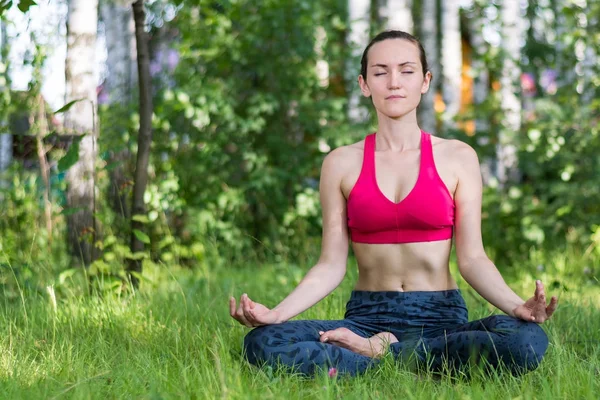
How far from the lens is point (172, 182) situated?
7.09 meters

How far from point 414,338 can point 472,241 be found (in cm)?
44

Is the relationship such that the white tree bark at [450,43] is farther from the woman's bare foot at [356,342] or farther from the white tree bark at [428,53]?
the woman's bare foot at [356,342]

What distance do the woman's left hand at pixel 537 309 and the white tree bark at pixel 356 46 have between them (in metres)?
4.84

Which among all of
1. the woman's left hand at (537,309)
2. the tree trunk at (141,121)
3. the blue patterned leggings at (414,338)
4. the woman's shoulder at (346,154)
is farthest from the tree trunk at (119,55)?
the woman's left hand at (537,309)

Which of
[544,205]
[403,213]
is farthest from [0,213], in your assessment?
[544,205]

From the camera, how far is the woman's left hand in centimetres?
285

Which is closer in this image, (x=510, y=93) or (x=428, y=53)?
(x=428, y=53)

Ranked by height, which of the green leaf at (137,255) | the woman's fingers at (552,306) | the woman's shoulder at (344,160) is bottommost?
the green leaf at (137,255)

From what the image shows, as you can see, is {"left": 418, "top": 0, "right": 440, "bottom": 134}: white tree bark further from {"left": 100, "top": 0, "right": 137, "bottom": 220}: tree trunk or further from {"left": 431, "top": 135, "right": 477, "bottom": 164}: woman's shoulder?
{"left": 431, "top": 135, "right": 477, "bottom": 164}: woman's shoulder

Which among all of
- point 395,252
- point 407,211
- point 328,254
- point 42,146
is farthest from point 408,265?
point 42,146

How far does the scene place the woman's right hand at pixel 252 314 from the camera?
305 centimetres

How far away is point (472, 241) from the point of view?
3365 mm

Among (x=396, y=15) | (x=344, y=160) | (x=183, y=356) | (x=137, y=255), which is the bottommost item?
(x=183, y=356)

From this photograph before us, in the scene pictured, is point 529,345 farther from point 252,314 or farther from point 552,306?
point 252,314
